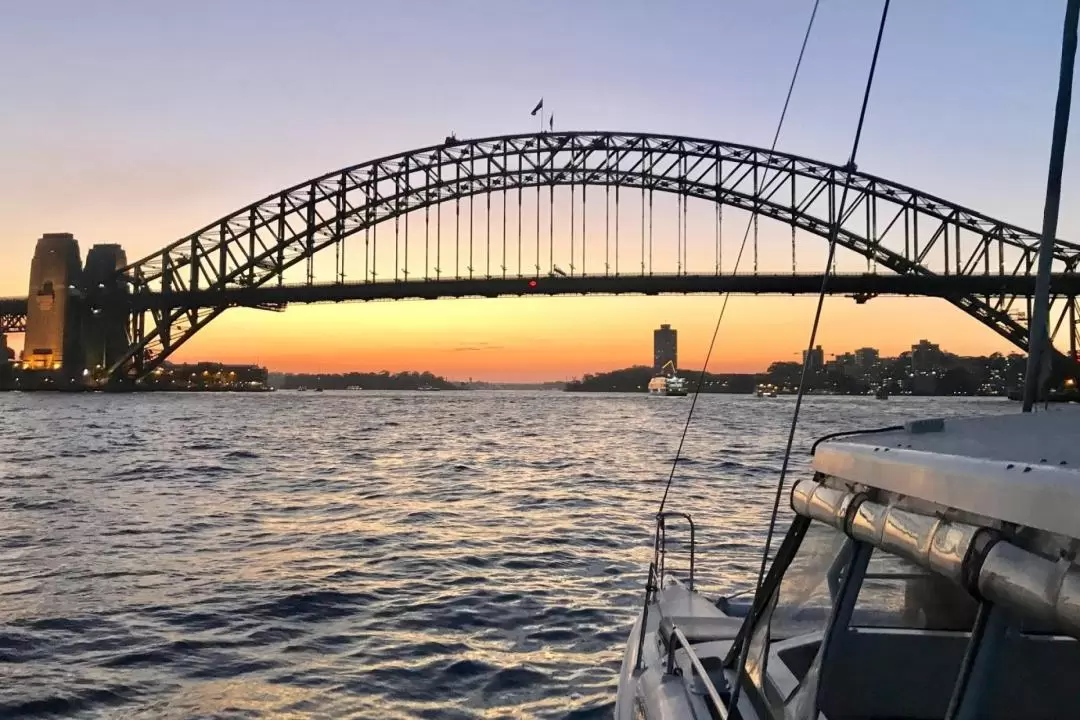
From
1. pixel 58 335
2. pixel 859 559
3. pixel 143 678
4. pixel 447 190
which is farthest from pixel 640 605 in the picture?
pixel 58 335

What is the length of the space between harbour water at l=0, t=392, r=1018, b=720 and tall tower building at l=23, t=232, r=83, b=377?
76.1 m

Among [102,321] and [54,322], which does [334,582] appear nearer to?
[102,321]

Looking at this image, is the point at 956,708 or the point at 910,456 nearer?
the point at 956,708

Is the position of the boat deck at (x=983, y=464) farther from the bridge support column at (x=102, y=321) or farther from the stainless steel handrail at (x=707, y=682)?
the bridge support column at (x=102, y=321)

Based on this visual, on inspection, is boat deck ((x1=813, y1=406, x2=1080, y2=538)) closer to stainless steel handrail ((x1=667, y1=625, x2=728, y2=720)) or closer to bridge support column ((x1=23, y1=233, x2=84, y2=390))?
stainless steel handrail ((x1=667, y1=625, x2=728, y2=720))

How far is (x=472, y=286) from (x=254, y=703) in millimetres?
68474

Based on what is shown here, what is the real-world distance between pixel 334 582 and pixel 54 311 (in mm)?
93795

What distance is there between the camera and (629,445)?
34312mm

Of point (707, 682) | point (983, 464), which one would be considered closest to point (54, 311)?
point (707, 682)

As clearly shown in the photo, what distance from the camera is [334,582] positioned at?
9641 mm

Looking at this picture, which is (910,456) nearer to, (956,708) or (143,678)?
(956,708)

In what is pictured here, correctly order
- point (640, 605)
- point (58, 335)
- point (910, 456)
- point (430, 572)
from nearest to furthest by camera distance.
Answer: point (910, 456), point (640, 605), point (430, 572), point (58, 335)

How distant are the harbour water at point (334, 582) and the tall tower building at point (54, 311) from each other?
76.1m

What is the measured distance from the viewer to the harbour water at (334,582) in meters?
6.35
